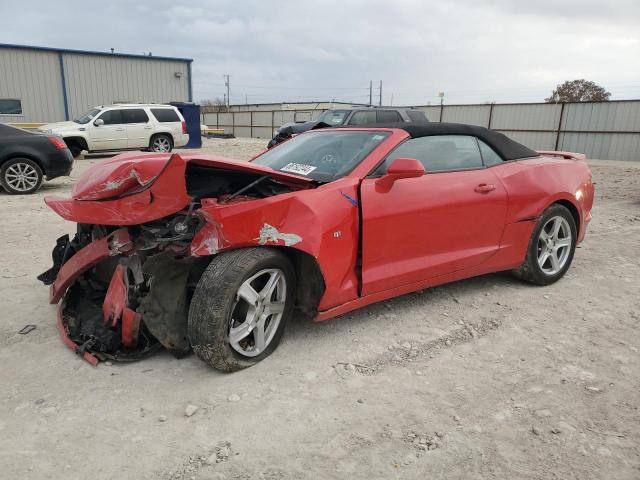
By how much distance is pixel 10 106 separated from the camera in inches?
902

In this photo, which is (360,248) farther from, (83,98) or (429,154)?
(83,98)

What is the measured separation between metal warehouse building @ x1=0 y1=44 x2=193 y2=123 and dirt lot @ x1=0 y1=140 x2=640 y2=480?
2314 cm

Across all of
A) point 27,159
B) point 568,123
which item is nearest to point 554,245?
point 27,159

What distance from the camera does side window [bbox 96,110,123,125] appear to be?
648 inches

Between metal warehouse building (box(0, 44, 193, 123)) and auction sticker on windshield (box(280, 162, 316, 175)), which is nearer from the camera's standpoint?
auction sticker on windshield (box(280, 162, 316, 175))

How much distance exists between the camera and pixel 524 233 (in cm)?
424

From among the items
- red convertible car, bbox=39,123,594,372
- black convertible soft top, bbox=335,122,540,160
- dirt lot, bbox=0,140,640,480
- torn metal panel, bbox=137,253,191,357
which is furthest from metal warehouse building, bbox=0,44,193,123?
torn metal panel, bbox=137,253,191,357

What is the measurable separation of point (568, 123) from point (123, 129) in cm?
1752

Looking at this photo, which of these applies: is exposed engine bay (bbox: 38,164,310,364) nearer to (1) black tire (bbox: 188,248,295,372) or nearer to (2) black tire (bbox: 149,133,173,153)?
(1) black tire (bbox: 188,248,295,372)

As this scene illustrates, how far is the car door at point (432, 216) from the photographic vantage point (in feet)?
11.0

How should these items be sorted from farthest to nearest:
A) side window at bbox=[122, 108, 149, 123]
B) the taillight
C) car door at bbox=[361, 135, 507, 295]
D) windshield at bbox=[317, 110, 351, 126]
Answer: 1. side window at bbox=[122, 108, 149, 123]
2. windshield at bbox=[317, 110, 351, 126]
3. the taillight
4. car door at bbox=[361, 135, 507, 295]

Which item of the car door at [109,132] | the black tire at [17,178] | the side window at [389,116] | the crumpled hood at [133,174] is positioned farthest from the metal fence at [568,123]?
the crumpled hood at [133,174]

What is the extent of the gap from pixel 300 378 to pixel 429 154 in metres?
1.95

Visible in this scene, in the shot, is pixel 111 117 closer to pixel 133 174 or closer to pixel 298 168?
pixel 298 168
